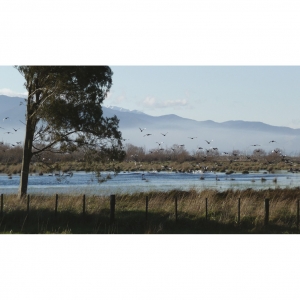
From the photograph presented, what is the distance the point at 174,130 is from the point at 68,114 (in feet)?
11.6

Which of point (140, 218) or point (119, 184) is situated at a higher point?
point (119, 184)

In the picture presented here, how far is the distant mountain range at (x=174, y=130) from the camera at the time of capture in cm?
1527

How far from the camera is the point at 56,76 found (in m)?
14.9

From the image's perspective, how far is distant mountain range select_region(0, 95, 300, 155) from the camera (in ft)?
50.1

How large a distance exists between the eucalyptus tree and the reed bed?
8.47 ft

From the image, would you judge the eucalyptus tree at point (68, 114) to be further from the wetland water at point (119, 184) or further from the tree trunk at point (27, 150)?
the wetland water at point (119, 184)

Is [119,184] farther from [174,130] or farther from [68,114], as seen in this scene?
[68,114]

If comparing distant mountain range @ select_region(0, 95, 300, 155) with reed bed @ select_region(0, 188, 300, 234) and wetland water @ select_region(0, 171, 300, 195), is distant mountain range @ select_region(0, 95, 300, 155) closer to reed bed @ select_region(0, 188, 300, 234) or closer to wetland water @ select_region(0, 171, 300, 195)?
wetland water @ select_region(0, 171, 300, 195)

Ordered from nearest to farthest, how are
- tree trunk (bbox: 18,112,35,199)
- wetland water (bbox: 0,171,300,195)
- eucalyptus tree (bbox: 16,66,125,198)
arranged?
eucalyptus tree (bbox: 16,66,125,198) < tree trunk (bbox: 18,112,35,199) < wetland water (bbox: 0,171,300,195)

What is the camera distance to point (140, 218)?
11422mm

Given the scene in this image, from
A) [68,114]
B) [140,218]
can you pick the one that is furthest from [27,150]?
[140,218]

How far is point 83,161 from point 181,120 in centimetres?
345

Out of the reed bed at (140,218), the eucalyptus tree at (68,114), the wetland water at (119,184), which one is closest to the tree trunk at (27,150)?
the eucalyptus tree at (68,114)

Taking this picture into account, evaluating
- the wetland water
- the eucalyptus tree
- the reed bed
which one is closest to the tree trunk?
the eucalyptus tree
